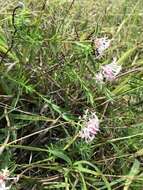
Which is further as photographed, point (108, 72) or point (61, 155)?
point (108, 72)

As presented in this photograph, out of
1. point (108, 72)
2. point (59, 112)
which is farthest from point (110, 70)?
point (59, 112)

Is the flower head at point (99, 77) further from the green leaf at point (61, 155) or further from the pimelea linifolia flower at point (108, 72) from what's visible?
the green leaf at point (61, 155)

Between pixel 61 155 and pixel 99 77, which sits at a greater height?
pixel 99 77

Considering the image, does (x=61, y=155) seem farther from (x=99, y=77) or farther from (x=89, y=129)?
(x=99, y=77)

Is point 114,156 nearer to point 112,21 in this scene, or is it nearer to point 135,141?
point 135,141

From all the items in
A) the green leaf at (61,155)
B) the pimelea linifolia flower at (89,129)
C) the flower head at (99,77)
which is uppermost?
the flower head at (99,77)

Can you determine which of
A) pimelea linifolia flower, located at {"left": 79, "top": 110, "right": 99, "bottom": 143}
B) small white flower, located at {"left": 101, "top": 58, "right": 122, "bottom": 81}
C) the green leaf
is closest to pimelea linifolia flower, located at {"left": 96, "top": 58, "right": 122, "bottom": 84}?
small white flower, located at {"left": 101, "top": 58, "right": 122, "bottom": 81}

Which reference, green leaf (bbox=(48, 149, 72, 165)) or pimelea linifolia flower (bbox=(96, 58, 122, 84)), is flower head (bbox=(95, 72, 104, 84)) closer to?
pimelea linifolia flower (bbox=(96, 58, 122, 84))

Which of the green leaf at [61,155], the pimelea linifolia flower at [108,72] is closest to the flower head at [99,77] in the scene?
the pimelea linifolia flower at [108,72]

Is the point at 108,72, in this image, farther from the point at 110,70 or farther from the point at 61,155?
the point at 61,155
